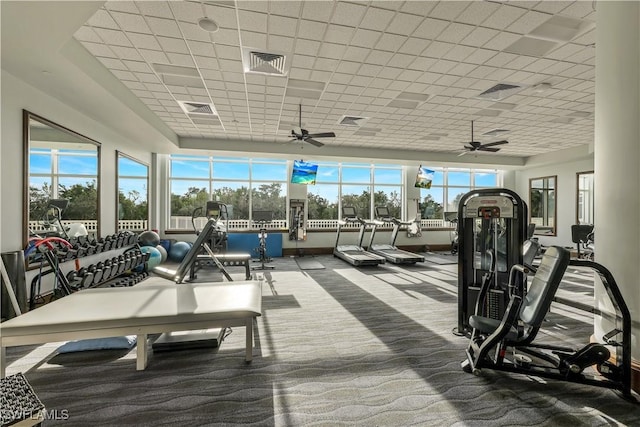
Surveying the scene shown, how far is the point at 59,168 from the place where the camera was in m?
4.67

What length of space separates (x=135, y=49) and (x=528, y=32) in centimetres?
482

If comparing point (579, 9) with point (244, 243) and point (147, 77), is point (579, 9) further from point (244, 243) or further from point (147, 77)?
point (244, 243)

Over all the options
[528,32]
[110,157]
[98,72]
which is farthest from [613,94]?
[110,157]

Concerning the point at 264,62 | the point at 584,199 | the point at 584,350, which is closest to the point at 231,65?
the point at 264,62

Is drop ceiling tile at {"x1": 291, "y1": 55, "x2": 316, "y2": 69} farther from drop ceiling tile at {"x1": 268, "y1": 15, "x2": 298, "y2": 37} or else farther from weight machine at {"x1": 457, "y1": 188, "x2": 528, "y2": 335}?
weight machine at {"x1": 457, "y1": 188, "x2": 528, "y2": 335}

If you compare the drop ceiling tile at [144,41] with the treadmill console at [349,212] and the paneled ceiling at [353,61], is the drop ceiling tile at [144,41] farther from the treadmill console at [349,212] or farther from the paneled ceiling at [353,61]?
the treadmill console at [349,212]

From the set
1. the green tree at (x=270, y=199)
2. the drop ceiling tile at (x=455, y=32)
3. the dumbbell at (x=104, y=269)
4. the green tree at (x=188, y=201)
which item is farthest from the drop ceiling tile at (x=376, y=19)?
the green tree at (x=188, y=201)

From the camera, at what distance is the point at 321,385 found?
91.7 inches

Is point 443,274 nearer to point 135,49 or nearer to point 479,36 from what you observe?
point 479,36

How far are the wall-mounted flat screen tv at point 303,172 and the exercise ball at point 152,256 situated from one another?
4651 millimetres

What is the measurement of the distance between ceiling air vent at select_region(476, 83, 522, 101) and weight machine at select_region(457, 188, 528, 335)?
2.81m

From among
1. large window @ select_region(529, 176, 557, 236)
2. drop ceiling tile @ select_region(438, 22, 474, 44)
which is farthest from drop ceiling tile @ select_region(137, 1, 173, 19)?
large window @ select_region(529, 176, 557, 236)

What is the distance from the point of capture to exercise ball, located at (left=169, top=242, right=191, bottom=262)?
25.7 ft

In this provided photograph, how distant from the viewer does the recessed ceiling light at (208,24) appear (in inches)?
127
